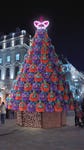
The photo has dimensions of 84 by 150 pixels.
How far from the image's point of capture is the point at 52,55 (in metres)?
18.0

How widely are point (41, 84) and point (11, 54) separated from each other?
33930 mm

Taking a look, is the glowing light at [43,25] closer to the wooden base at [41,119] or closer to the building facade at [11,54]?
the wooden base at [41,119]

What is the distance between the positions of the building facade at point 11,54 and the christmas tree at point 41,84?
29.7 meters

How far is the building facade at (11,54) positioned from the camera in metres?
48.1

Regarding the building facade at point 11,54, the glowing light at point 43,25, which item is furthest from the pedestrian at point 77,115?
the building facade at point 11,54

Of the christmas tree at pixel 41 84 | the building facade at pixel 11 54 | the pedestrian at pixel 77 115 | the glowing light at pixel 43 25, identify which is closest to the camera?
the christmas tree at pixel 41 84

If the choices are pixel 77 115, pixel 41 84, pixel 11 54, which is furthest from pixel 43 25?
pixel 11 54

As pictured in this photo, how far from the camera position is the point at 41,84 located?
16.7 meters

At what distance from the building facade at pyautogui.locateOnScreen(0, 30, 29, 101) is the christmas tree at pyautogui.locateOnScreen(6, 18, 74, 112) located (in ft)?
97.3

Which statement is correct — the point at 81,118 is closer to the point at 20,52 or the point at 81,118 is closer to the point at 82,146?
the point at 82,146

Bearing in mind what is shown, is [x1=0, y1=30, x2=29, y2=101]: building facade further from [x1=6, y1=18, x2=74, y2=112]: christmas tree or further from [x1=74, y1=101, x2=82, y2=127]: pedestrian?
[x1=74, y1=101, x2=82, y2=127]: pedestrian

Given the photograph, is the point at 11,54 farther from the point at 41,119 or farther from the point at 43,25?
the point at 41,119

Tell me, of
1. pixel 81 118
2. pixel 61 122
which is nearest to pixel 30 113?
pixel 61 122

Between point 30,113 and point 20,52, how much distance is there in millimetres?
32134
